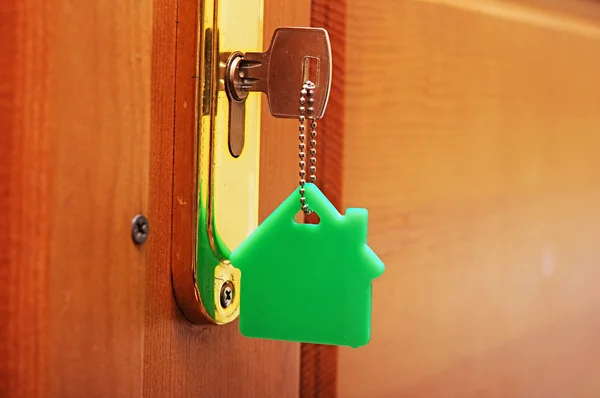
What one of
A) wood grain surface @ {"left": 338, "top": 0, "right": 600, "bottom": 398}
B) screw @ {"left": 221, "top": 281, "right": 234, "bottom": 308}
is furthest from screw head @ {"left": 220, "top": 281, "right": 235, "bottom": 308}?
wood grain surface @ {"left": 338, "top": 0, "right": 600, "bottom": 398}

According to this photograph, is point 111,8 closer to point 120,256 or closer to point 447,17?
point 120,256

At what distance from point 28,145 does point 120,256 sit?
0.22 ft

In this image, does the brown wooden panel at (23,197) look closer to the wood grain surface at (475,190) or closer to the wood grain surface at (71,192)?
the wood grain surface at (71,192)

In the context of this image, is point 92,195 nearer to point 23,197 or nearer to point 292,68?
point 23,197

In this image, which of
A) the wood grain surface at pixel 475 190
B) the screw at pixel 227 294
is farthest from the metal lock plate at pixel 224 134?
the wood grain surface at pixel 475 190

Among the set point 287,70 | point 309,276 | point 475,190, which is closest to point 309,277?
point 309,276

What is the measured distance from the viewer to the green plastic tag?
1.20 ft

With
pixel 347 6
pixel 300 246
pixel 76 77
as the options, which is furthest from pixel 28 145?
pixel 347 6

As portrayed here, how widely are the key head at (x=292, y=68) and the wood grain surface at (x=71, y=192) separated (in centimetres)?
8

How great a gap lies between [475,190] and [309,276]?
0.25 metres

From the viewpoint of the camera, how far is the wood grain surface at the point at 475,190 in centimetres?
52

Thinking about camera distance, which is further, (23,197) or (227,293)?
(227,293)

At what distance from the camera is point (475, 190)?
0.58 meters

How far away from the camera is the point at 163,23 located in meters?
0.35
